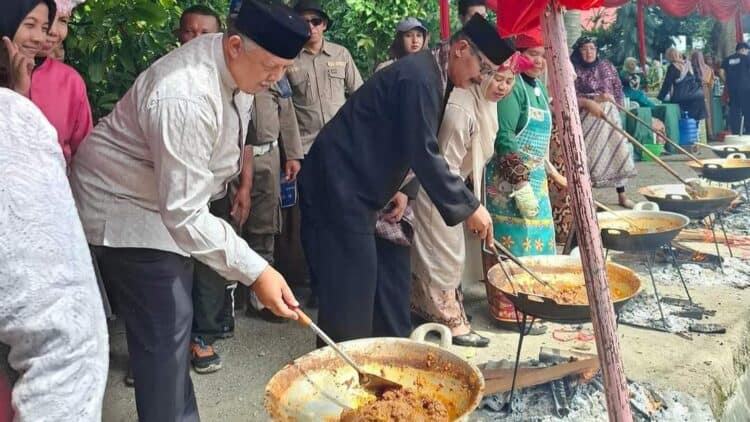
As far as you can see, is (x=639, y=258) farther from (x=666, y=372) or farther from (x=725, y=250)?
(x=666, y=372)

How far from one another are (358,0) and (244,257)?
18.4 feet

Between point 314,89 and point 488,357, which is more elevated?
point 314,89

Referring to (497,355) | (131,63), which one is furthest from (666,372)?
(131,63)

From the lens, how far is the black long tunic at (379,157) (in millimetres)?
2811

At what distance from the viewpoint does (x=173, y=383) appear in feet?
8.02

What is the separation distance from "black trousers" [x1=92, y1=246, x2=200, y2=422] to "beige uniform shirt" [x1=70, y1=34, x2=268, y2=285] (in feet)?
0.23

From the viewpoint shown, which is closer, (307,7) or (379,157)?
(379,157)

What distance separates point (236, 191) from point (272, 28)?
6.58 ft

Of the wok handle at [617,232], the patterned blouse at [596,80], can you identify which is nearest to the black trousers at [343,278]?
the wok handle at [617,232]

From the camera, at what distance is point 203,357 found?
3.78m

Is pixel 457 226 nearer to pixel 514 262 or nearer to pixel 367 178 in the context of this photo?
pixel 514 262

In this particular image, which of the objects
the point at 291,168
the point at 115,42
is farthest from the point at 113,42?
the point at 291,168

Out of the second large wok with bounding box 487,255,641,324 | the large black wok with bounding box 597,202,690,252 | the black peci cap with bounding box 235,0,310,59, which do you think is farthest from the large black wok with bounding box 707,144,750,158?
the black peci cap with bounding box 235,0,310,59

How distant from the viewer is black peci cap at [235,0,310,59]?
6.83 ft
